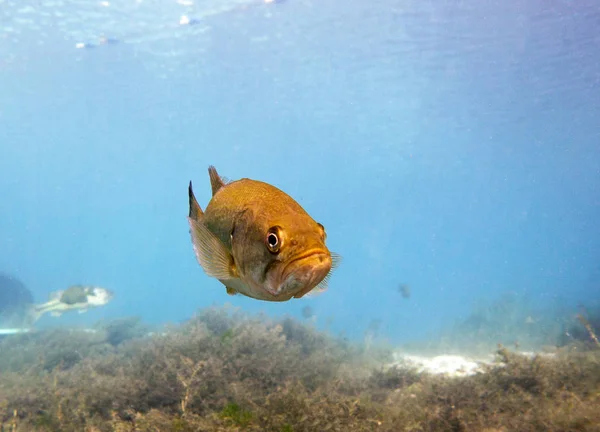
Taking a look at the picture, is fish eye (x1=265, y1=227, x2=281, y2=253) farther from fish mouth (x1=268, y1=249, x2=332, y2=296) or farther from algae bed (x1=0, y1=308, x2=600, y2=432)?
algae bed (x1=0, y1=308, x2=600, y2=432)

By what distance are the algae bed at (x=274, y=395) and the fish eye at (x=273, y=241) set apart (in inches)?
105

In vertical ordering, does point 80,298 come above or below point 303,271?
above

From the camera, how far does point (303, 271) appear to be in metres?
1.53

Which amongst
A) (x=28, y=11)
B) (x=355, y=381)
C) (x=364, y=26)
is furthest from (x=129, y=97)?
(x=355, y=381)

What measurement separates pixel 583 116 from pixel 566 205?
73.6m

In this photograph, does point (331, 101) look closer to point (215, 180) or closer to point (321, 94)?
point (321, 94)

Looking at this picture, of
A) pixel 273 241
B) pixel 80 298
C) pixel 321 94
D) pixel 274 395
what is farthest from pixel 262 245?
pixel 321 94

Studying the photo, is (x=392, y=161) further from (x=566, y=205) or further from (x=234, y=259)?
(x=234, y=259)

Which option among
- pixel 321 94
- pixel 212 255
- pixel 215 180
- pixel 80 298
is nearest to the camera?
pixel 212 255

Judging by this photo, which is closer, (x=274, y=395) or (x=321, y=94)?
(x=274, y=395)

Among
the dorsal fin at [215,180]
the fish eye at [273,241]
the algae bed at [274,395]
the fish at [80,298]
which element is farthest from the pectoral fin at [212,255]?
the fish at [80,298]

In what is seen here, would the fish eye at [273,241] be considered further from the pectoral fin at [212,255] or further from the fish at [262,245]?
the pectoral fin at [212,255]

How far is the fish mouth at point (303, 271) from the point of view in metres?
1.54

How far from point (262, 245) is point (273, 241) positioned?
0.33 feet
